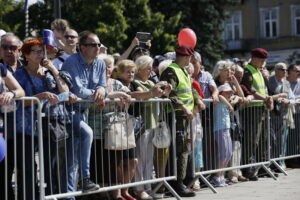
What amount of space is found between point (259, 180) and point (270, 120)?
148cm

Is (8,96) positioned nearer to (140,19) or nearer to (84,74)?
(84,74)

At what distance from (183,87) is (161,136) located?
80 centimetres

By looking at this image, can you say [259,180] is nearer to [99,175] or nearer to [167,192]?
[167,192]

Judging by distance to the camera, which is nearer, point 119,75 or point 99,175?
point 99,175

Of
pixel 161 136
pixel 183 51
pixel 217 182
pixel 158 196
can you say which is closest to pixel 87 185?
pixel 161 136

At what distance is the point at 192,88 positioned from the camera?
952cm

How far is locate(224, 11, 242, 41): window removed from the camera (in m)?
57.0

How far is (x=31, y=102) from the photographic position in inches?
266

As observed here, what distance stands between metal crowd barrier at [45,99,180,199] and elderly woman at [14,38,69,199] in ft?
0.65

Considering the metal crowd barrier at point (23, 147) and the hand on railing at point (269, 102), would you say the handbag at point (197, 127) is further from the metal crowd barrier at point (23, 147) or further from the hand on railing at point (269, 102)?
the metal crowd barrier at point (23, 147)

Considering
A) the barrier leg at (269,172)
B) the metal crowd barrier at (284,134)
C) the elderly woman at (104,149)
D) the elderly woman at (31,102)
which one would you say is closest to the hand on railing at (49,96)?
the elderly woman at (31,102)

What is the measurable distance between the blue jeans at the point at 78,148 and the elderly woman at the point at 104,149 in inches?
13.6

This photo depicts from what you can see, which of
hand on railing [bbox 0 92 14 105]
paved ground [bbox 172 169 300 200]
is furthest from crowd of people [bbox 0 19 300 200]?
paved ground [bbox 172 169 300 200]

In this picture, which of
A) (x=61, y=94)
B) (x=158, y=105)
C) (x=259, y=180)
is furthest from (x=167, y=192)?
(x=61, y=94)
